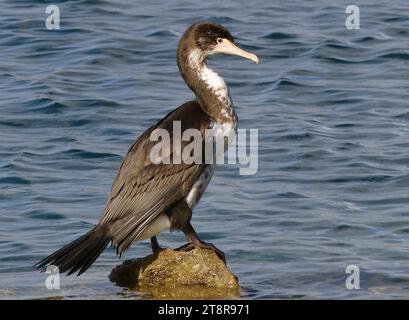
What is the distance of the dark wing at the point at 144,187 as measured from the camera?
31.1 feet

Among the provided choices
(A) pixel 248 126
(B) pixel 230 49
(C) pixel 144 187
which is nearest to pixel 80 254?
(C) pixel 144 187

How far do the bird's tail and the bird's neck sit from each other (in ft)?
3.89

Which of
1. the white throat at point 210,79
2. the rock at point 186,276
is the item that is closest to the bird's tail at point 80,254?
the rock at point 186,276

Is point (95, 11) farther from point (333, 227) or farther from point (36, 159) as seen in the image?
point (333, 227)

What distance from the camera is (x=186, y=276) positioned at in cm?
961

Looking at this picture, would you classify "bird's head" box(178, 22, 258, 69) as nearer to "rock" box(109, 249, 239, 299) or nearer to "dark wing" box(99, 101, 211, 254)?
"dark wing" box(99, 101, 211, 254)

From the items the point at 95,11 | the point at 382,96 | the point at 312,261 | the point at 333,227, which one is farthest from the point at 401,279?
the point at 95,11

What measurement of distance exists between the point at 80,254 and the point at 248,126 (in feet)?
18.9

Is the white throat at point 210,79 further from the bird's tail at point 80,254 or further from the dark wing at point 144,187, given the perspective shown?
the bird's tail at point 80,254

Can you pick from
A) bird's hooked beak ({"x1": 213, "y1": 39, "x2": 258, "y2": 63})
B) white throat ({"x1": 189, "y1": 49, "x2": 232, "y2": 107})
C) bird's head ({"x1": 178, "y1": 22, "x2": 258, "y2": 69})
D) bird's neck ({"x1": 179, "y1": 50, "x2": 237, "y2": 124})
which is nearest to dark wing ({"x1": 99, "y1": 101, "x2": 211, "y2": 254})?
bird's neck ({"x1": 179, "y1": 50, "x2": 237, "y2": 124})

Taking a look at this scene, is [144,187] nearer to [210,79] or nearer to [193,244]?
[193,244]

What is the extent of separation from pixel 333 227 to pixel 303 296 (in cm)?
215

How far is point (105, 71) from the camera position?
17297mm

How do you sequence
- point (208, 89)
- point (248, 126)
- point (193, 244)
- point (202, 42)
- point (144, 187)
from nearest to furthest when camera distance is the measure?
point (144, 187) → point (193, 244) → point (208, 89) → point (202, 42) → point (248, 126)
